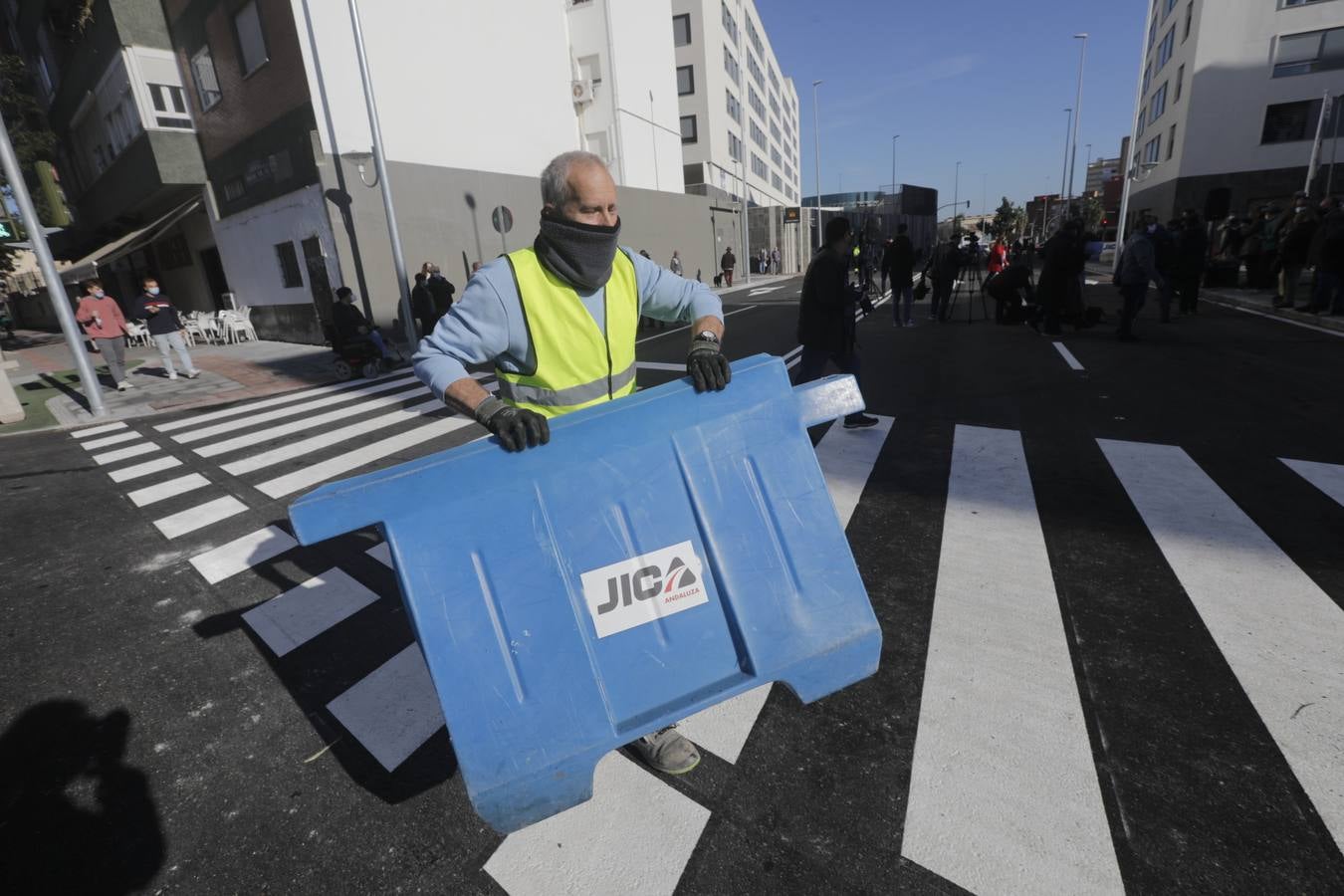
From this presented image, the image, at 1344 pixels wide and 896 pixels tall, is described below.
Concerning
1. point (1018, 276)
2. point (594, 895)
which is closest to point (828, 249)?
point (594, 895)

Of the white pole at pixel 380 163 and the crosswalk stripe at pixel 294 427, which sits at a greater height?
the white pole at pixel 380 163

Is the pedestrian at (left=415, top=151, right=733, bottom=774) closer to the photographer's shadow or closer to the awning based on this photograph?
the photographer's shadow

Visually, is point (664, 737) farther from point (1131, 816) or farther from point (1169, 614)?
point (1169, 614)

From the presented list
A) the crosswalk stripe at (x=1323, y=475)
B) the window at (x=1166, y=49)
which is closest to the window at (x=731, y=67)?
the window at (x=1166, y=49)

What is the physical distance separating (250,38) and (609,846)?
64.4 feet

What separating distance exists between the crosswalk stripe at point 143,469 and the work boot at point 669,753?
6785 mm

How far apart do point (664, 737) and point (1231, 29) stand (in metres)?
42.7

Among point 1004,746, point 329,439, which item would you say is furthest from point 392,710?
point 329,439

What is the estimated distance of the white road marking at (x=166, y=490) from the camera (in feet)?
18.4

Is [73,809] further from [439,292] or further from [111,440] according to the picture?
[439,292]

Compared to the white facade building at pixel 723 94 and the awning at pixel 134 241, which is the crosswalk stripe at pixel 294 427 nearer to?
the awning at pixel 134 241

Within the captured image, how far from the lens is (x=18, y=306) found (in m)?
36.7

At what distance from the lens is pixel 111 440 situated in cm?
795

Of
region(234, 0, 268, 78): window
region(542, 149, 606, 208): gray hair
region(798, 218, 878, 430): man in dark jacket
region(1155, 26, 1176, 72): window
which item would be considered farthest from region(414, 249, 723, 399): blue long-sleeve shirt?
region(1155, 26, 1176, 72): window
